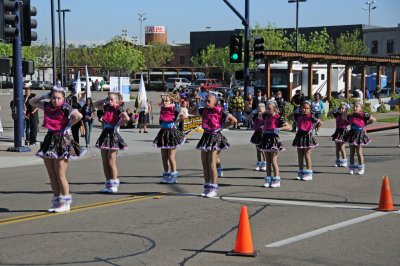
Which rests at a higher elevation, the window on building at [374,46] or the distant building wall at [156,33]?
the distant building wall at [156,33]

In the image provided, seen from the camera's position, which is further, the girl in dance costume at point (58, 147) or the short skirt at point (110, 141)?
the short skirt at point (110, 141)

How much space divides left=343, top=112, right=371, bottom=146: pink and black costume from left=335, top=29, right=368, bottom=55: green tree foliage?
2694 inches

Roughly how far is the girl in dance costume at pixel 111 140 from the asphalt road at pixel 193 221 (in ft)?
1.08

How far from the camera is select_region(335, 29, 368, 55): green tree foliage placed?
82500mm

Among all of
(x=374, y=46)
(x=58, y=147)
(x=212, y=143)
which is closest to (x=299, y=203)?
(x=212, y=143)

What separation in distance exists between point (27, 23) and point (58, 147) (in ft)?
31.2

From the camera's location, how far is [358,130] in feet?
49.8

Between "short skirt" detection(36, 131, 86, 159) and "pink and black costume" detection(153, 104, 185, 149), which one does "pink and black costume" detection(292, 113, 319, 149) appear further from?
"short skirt" detection(36, 131, 86, 159)

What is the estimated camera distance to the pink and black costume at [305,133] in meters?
14.2

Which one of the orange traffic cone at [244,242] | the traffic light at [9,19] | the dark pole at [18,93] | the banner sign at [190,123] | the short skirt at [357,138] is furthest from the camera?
the banner sign at [190,123]

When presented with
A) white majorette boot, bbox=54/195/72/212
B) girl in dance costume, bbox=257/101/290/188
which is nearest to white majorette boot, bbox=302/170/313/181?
girl in dance costume, bbox=257/101/290/188

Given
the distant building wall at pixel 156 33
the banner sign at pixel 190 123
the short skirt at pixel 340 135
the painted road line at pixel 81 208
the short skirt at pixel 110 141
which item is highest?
the distant building wall at pixel 156 33

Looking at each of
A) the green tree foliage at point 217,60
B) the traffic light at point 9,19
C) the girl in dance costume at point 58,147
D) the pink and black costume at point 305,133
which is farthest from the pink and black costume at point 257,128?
the green tree foliage at point 217,60

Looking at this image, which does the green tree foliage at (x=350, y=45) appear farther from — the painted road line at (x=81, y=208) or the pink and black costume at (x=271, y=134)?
→ the painted road line at (x=81, y=208)
